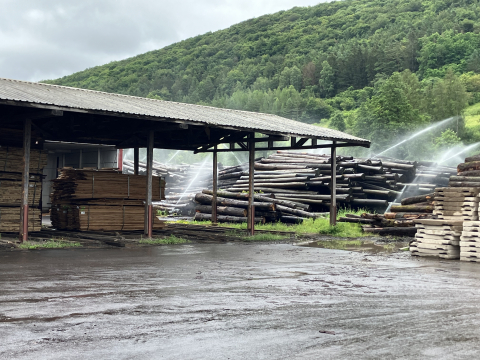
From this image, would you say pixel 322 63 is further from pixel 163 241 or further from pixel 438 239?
pixel 438 239

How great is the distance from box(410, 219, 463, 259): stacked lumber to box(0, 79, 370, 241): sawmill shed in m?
5.89

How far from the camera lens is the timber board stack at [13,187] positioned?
18359 mm

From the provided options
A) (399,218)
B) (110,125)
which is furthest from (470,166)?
(110,125)

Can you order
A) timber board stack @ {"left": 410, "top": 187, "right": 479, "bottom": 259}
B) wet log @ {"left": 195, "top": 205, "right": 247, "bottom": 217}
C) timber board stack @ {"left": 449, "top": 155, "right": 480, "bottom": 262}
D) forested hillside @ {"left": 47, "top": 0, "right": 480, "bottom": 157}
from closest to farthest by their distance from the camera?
1. timber board stack @ {"left": 449, "top": 155, "right": 480, "bottom": 262}
2. timber board stack @ {"left": 410, "top": 187, "right": 479, "bottom": 259}
3. wet log @ {"left": 195, "top": 205, "right": 247, "bottom": 217}
4. forested hillside @ {"left": 47, "top": 0, "right": 480, "bottom": 157}

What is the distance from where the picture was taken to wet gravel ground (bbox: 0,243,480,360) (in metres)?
5.80

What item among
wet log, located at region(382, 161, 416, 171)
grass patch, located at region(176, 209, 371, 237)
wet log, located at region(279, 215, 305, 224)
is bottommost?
grass patch, located at region(176, 209, 371, 237)

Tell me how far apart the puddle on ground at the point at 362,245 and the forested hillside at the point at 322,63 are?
70.1 meters

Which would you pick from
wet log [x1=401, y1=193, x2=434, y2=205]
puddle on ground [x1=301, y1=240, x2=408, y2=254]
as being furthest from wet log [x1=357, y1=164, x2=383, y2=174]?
puddle on ground [x1=301, y1=240, x2=408, y2=254]

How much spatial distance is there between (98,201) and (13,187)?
2.86 meters

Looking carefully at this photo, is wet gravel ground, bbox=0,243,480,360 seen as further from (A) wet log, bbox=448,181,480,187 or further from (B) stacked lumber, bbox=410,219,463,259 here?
(A) wet log, bbox=448,181,480,187

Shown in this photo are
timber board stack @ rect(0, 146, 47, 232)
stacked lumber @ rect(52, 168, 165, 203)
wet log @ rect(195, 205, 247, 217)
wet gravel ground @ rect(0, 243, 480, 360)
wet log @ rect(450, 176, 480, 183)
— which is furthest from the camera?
wet log @ rect(195, 205, 247, 217)

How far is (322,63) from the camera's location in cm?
12212

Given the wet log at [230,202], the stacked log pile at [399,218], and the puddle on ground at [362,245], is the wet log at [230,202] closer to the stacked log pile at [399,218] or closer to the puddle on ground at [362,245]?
the stacked log pile at [399,218]

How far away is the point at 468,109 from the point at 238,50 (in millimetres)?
53688
